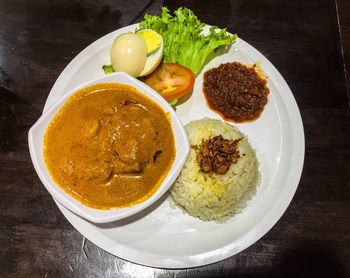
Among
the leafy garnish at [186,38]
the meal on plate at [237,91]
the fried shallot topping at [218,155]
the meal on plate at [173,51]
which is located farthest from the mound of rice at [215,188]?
the leafy garnish at [186,38]

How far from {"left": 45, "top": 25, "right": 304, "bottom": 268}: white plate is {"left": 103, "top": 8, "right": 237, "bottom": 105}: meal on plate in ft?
0.56

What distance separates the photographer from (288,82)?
9.57ft

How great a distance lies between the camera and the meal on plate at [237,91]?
8.82 ft

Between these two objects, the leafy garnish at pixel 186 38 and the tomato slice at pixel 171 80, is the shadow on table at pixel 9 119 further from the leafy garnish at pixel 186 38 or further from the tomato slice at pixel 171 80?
the leafy garnish at pixel 186 38

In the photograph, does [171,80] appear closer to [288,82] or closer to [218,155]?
[218,155]

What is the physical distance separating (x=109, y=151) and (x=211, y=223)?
3.02ft

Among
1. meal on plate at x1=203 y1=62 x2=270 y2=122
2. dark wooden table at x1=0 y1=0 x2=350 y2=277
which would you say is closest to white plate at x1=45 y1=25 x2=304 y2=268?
meal on plate at x1=203 y1=62 x2=270 y2=122

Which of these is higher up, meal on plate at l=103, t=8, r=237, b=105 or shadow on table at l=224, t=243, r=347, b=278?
meal on plate at l=103, t=8, r=237, b=105

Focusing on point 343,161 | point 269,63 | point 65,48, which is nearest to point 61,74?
point 65,48

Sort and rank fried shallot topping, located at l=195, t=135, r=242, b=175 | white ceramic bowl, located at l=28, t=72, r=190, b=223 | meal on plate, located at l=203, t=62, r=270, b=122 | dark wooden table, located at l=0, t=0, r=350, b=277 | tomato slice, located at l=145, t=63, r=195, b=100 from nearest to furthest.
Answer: white ceramic bowl, located at l=28, t=72, r=190, b=223 → fried shallot topping, located at l=195, t=135, r=242, b=175 → dark wooden table, located at l=0, t=0, r=350, b=277 → tomato slice, located at l=145, t=63, r=195, b=100 → meal on plate, located at l=203, t=62, r=270, b=122

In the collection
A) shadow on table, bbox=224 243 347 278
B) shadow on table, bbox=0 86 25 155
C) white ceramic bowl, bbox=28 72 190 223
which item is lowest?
shadow on table, bbox=224 243 347 278

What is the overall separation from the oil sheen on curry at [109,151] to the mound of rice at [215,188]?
30 centimetres

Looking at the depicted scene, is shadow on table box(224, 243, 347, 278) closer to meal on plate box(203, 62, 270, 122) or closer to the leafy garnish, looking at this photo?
meal on plate box(203, 62, 270, 122)

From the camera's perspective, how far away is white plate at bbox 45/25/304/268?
238cm
